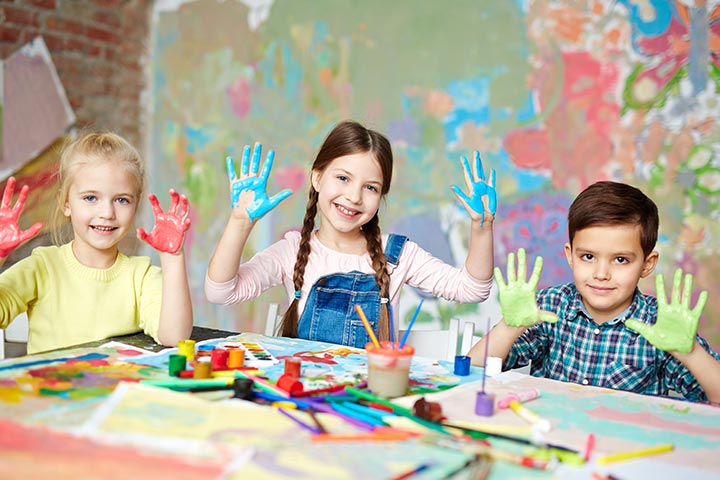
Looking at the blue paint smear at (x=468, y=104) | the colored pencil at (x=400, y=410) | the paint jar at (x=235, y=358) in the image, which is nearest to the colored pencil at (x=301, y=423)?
the colored pencil at (x=400, y=410)

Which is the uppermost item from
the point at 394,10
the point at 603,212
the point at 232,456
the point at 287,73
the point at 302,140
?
the point at 394,10

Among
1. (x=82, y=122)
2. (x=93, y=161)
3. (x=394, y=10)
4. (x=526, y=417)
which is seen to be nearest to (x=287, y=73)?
(x=394, y=10)

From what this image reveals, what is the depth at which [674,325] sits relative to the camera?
1269 mm

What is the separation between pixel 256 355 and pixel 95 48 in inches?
102

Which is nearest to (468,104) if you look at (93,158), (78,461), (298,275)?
(298,275)

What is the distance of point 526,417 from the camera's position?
99 cm

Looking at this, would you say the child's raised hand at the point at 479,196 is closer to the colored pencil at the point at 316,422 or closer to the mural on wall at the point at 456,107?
the colored pencil at the point at 316,422

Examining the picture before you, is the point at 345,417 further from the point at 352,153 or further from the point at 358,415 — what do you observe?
the point at 352,153

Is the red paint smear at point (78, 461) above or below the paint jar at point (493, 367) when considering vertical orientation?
below

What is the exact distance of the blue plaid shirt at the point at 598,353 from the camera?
1.45m

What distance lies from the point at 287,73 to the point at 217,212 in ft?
2.39

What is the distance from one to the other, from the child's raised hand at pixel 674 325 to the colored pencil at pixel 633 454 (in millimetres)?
379

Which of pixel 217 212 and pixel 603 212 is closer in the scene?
pixel 603 212

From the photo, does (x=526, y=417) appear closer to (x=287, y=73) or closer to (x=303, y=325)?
(x=303, y=325)
